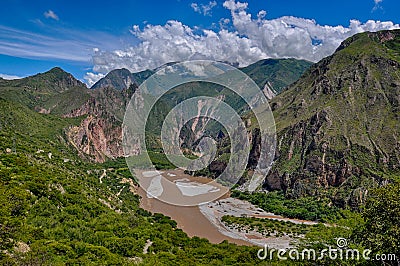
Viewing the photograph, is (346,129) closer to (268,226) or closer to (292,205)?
(292,205)

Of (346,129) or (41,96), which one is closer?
(346,129)

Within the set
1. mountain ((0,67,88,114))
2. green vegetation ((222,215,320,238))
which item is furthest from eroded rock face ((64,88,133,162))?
green vegetation ((222,215,320,238))

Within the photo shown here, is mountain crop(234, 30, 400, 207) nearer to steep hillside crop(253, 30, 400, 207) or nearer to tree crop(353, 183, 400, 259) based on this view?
steep hillside crop(253, 30, 400, 207)

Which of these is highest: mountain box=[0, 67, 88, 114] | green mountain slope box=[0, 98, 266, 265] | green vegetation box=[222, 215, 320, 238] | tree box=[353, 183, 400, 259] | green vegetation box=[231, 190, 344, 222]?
mountain box=[0, 67, 88, 114]

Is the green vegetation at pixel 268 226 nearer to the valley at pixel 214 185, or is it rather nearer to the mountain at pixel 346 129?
the valley at pixel 214 185

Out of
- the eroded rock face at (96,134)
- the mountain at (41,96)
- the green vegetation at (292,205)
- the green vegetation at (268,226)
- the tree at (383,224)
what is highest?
the mountain at (41,96)

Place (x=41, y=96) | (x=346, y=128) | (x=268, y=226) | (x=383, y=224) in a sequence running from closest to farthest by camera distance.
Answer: (x=383, y=224) → (x=268, y=226) → (x=346, y=128) → (x=41, y=96)

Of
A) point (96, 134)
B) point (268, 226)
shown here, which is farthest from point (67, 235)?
point (96, 134)

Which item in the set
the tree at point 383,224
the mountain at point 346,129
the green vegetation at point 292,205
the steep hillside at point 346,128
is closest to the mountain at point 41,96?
the mountain at point 346,129

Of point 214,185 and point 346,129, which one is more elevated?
point 346,129

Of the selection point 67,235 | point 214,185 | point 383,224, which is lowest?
point 67,235
